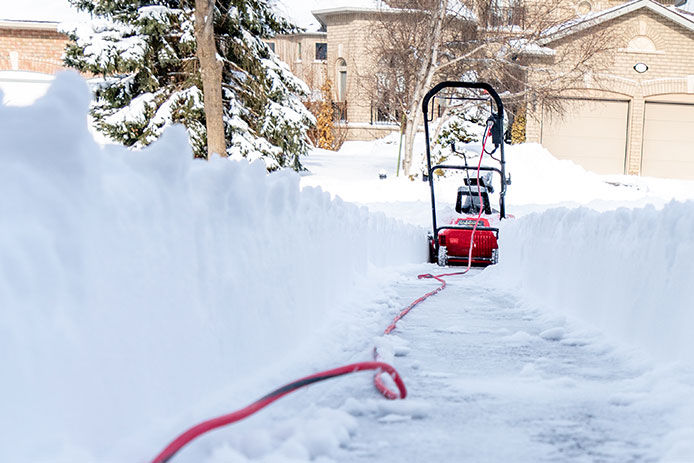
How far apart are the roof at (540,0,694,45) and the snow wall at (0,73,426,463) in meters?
22.3

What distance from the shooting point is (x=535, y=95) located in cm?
2278

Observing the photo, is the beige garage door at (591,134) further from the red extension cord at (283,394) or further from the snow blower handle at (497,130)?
the red extension cord at (283,394)

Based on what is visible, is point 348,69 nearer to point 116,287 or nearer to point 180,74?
point 180,74

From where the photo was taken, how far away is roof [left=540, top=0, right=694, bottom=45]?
79.9 feet

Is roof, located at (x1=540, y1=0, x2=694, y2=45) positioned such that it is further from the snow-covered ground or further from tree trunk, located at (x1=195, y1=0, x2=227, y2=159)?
the snow-covered ground

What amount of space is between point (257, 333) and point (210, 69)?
1135 cm

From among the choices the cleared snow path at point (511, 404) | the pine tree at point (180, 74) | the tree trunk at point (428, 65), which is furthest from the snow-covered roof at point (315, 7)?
the cleared snow path at point (511, 404)

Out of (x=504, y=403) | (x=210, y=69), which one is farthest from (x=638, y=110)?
(x=504, y=403)

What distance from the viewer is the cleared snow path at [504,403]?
276 centimetres

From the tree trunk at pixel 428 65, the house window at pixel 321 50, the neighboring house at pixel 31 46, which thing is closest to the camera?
the tree trunk at pixel 428 65

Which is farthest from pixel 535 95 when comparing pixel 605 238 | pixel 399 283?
pixel 605 238

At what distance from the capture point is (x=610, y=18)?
2681 cm

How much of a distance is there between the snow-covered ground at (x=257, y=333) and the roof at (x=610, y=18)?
20.5 meters

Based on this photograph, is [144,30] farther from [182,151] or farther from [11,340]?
[11,340]
